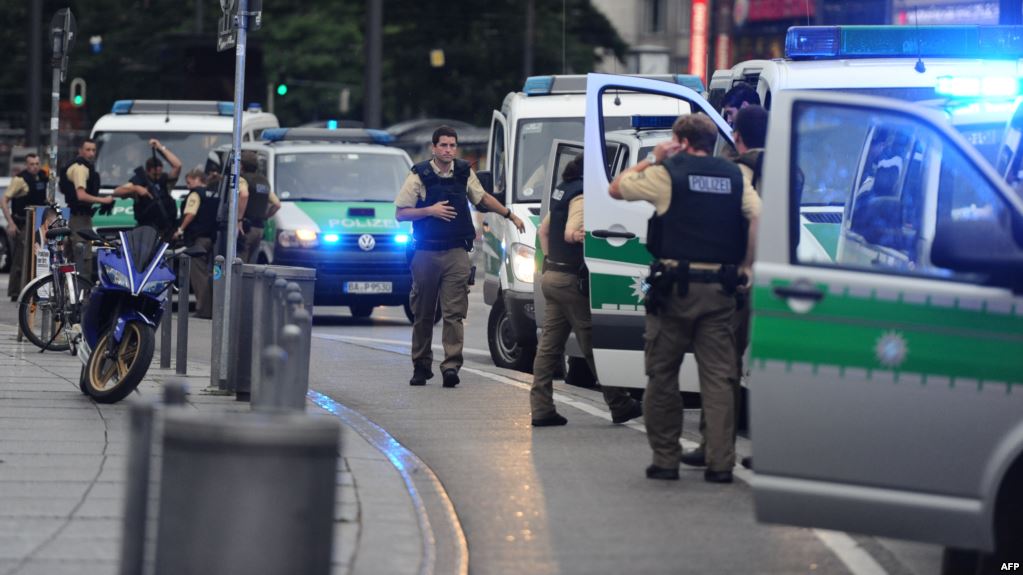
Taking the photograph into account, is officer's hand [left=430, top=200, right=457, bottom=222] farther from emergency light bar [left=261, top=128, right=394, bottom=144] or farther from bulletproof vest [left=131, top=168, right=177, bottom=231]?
emergency light bar [left=261, top=128, right=394, bottom=144]

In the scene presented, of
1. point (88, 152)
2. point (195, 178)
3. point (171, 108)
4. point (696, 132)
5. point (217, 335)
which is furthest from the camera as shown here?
point (171, 108)

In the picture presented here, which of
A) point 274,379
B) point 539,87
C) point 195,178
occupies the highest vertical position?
point 539,87

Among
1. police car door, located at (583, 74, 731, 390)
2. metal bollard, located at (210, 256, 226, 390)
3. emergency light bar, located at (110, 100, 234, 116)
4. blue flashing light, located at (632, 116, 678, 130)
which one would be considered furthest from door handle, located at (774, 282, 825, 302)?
emergency light bar, located at (110, 100, 234, 116)

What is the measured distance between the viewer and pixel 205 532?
5234 mm

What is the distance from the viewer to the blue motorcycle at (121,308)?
1117 cm

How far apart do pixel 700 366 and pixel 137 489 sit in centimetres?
375

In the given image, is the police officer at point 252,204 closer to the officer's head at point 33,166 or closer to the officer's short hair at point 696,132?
the officer's head at point 33,166

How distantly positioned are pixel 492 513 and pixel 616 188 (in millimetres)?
1696

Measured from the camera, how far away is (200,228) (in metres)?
20.0

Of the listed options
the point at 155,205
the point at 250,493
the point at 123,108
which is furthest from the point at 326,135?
the point at 250,493

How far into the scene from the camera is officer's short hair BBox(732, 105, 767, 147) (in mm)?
9359

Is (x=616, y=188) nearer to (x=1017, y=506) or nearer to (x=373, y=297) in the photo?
(x=1017, y=506)

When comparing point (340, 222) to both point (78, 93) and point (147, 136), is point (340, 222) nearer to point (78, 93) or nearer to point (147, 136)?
point (147, 136)

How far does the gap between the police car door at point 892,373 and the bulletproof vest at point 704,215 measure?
6.45ft
